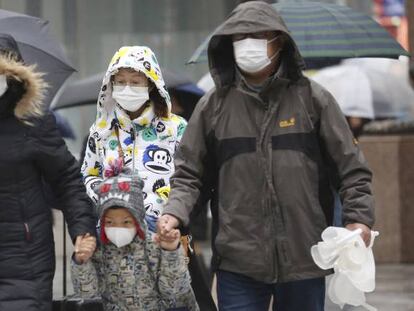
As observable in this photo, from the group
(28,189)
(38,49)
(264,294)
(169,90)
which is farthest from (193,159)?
(169,90)

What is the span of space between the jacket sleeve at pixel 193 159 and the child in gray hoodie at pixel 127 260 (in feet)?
0.68

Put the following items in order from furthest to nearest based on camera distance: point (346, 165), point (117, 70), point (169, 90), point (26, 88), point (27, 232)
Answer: point (169, 90)
point (117, 70)
point (26, 88)
point (27, 232)
point (346, 165)

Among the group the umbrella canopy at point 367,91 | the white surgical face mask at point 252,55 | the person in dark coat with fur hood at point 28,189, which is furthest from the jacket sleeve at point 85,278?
the umbrella canopy at point 367,91

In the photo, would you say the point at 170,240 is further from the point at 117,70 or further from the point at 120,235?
the point at 117,70

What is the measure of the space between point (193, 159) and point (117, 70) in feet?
2.31

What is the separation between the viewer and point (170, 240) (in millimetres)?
5320

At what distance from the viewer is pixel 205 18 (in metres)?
13.2

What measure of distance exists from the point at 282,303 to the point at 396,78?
7906mm

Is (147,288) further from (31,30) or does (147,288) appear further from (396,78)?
(396,78)

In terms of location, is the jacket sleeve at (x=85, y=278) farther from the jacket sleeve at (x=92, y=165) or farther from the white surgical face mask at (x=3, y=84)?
the white surgical face mask at (x=3, y=84)

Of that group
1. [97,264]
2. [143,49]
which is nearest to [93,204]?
[97,264]

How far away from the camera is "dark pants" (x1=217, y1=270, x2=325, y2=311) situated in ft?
17.8

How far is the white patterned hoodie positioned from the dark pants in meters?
0.52

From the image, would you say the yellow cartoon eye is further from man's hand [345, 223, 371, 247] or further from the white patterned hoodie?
man's hand [345, 223, 371, 247]
